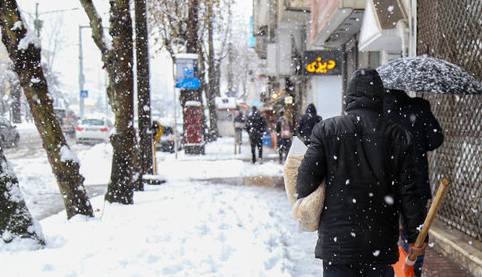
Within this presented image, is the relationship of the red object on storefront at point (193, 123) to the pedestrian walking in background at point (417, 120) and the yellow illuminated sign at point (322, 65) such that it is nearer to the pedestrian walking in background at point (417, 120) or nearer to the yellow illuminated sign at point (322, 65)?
the yellow illuminated sign at point (322, 65)

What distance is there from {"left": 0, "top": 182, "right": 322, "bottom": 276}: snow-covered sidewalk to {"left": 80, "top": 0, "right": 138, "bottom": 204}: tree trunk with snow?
0.45 meters

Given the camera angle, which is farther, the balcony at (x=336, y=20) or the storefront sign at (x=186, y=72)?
the storefront sign at (x=186, y=72)

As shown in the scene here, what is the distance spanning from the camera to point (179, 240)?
7242mm

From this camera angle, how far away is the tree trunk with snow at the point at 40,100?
743 cm

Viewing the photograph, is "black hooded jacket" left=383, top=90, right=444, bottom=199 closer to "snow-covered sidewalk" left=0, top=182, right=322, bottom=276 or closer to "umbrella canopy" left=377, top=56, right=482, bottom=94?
"umbrella canopy" left=377, top=56, right=482, bottom=94

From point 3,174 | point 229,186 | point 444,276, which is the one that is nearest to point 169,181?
point 229,186

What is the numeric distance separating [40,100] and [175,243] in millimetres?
2708

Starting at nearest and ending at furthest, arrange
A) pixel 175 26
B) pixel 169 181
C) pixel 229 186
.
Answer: pixel 229 186, pixel 169 181, pixel 175 26

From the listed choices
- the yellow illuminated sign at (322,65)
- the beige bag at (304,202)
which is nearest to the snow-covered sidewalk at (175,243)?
the beige bag at (304,202)

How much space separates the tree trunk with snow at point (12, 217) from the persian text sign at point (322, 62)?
13916 mm

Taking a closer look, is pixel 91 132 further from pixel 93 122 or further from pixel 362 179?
pixel 362 179

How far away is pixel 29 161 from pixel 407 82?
20173 mm

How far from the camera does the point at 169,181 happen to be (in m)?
14.7

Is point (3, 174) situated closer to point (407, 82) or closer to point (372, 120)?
point (407, 82)
